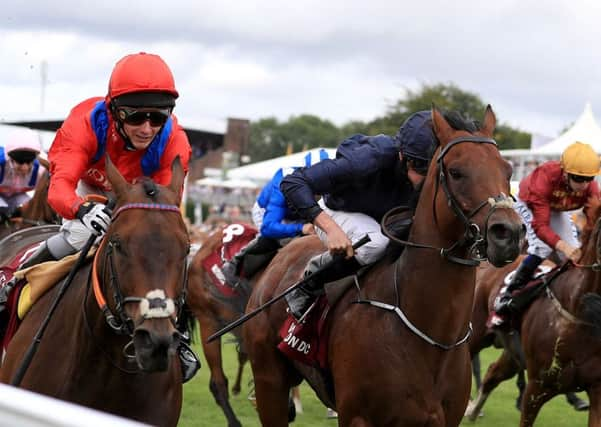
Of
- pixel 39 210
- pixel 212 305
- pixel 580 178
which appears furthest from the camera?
pixel 39 210

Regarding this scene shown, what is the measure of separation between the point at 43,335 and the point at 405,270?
182 cm

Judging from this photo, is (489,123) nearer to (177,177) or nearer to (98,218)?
(177,177)

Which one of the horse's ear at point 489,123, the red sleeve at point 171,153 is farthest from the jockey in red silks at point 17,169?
the horse's ear at point 489,123

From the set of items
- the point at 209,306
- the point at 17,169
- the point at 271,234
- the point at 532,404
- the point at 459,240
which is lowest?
the point at 209,306

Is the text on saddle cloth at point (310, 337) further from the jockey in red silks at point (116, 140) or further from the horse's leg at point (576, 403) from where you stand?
the horse's leg at point (576, 403)

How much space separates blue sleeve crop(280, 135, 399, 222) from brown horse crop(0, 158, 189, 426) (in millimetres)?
1101

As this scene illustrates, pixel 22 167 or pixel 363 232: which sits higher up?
pixel 363 232

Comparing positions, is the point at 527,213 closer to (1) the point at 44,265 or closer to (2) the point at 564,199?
(2) the point at 564,199

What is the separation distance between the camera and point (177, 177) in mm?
4215

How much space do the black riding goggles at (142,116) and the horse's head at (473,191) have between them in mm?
1311

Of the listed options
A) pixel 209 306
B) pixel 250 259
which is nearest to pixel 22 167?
pixel 209 306

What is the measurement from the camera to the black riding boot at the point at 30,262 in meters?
5.27

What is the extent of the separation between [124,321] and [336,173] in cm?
178

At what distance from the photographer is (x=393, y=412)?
4719 millimetres
